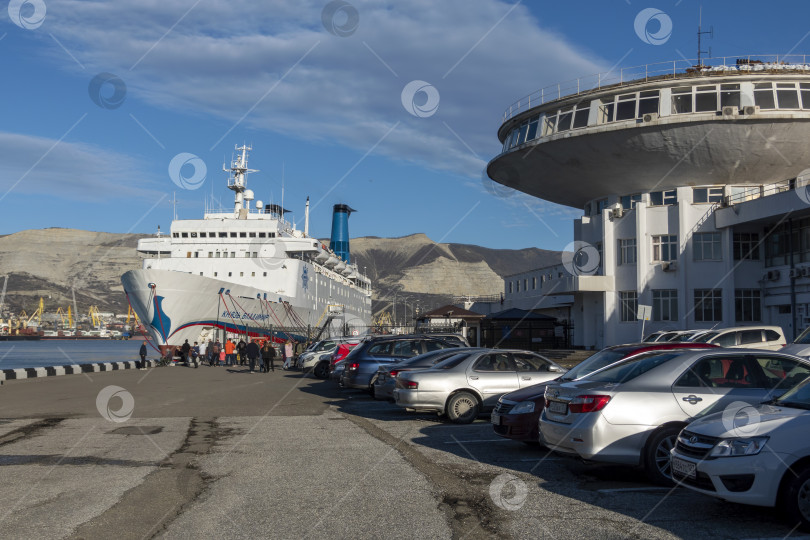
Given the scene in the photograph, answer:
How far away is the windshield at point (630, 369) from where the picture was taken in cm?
816

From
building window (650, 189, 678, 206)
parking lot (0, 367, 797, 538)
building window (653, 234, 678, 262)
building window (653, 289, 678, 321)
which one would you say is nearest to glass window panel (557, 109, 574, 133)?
building window (650, 189, 678, 206)

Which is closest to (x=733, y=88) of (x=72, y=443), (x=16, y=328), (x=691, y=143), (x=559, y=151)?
(x=691, y=143)

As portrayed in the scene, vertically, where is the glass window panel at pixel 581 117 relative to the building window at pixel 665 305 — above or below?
above

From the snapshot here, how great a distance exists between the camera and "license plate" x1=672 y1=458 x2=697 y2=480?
631 centimetres

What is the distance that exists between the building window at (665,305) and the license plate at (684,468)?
1287 inches

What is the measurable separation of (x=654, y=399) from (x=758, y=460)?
72.8 inches

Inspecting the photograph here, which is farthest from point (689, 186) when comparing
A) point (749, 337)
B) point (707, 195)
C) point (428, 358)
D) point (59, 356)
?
point (59, 356)

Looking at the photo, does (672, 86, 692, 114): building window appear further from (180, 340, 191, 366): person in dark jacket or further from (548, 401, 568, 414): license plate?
(548, 401, 568, 414): license plate

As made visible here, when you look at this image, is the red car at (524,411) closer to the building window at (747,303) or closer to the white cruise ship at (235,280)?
the building window at (747,303)

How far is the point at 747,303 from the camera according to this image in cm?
3706

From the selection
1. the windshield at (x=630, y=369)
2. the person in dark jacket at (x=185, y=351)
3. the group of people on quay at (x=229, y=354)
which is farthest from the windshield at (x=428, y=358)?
the person in dark jacket at (x=185, y=351)

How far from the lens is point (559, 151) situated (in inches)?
1513

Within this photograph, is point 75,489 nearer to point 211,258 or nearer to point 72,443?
point 72,443

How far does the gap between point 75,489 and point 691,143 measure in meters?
33.6
